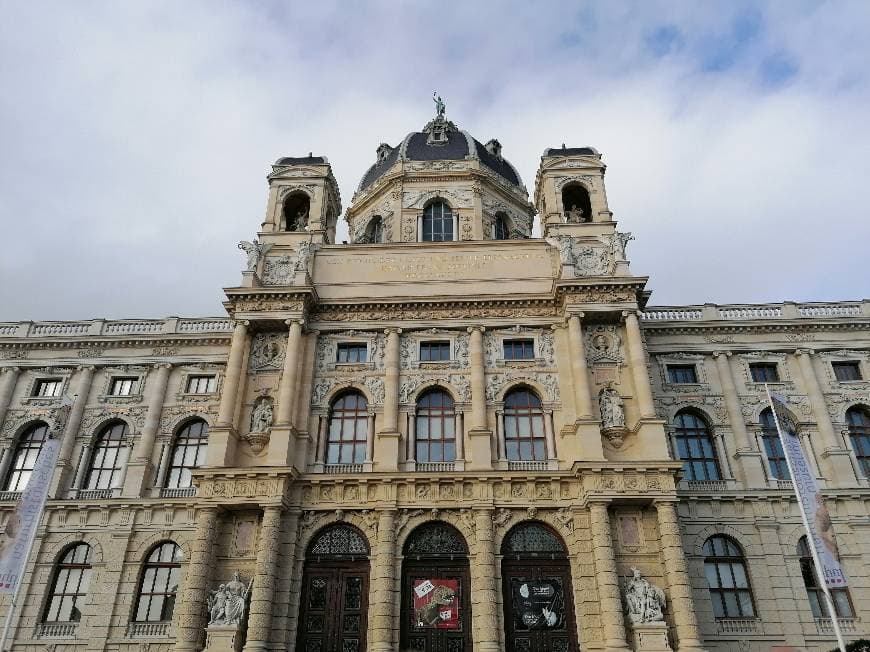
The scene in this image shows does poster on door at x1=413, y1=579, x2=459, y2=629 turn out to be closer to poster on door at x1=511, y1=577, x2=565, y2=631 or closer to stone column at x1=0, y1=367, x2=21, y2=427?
poster on door at x1=511, y1=577, x2=565, y2=631

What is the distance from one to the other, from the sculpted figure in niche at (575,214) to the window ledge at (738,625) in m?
17.8

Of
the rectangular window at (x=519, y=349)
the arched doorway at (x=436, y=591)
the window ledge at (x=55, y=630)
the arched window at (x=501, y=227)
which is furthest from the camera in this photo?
the arched window at (x=501, y=227)

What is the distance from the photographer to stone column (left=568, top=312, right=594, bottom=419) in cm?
2578

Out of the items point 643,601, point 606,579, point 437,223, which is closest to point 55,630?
point 606,579

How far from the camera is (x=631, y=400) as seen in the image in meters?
26.6

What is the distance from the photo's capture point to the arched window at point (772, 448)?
27609mm

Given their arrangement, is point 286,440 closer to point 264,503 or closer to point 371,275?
point 264,503

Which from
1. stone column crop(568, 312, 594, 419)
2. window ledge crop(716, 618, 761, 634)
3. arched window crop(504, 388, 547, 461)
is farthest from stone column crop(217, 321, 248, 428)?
window ledge crop(716, 618, 761, 634)

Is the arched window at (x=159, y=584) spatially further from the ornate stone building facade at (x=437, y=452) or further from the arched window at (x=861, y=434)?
the arched window at (x=861, y=434)

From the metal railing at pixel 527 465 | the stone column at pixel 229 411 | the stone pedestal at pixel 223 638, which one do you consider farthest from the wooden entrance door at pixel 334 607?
the metal railing at pixel 527 465

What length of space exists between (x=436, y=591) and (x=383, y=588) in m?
1.86

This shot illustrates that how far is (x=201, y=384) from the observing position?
30641mm

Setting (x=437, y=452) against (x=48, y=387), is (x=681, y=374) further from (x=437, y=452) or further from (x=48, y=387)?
(x=48, y=387)

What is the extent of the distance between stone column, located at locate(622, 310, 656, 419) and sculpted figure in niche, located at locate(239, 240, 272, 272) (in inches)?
630
